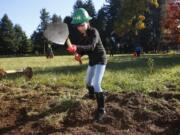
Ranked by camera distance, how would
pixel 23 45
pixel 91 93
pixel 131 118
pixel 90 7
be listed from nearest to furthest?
pixel 131 118, pixel 91 93, pixel 90 7, pixel 23 45

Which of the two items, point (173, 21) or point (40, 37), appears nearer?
point (173, 21)

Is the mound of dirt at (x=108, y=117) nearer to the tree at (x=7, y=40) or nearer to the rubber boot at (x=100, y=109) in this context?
the rubber boot at (x=100, y=109)

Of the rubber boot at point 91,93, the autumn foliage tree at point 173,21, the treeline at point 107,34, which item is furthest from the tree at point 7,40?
the rubber boot at point 91,93

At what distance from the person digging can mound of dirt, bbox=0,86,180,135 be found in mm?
316

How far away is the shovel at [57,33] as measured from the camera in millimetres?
6734

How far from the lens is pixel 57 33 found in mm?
6789

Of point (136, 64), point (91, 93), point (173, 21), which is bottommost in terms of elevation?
point (136, 64)

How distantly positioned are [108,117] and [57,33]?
2086 millimetres

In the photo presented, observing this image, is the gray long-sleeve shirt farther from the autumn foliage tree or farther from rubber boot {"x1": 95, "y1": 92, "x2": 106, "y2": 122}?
the autumn foliage tree

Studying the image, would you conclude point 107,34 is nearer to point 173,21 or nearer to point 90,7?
point 90,7

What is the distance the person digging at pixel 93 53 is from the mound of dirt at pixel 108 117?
0.32m

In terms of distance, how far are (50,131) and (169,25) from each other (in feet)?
89.3

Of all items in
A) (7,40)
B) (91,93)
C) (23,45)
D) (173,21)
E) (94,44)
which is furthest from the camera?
(23,45)

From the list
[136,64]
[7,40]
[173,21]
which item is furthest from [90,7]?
[136,64]
